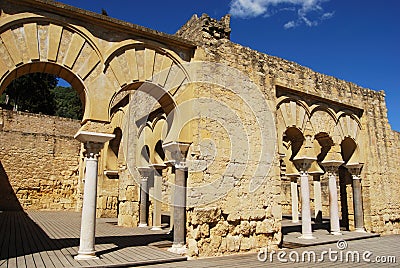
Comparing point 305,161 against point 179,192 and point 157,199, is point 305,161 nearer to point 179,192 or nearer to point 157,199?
point 179,192

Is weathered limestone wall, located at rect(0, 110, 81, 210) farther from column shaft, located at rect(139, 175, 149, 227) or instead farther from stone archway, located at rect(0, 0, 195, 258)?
stone archway, located at rect(0, 0, 195, 258)

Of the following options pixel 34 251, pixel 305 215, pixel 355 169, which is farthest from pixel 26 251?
pixel 355 169

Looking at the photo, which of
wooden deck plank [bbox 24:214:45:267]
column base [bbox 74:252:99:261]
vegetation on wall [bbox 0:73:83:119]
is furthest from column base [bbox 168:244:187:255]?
vegetation on wall [bbox 0:73:83:119]

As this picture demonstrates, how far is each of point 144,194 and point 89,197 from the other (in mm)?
4954

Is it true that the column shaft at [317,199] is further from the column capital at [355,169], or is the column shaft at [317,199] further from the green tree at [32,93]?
the green tree at [32,93]

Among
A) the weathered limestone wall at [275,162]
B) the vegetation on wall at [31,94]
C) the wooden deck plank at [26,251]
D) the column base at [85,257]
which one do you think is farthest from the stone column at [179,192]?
the vegetation on wall at [31,94]

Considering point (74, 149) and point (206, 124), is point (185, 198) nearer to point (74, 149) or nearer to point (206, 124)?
point (206, 124)

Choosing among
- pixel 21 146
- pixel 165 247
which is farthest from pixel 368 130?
pixel 21 146

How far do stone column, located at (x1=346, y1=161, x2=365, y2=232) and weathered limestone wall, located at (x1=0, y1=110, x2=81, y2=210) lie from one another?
518 inches

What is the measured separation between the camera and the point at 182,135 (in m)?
6.57

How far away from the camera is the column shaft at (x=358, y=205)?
31.9 ft

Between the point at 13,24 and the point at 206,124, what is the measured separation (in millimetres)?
3728

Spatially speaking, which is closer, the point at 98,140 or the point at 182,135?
the point at 98,140

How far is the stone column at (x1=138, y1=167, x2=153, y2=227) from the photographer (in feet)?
34.0
